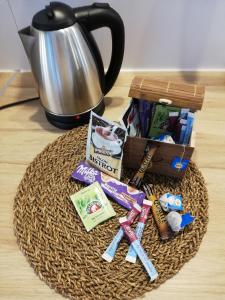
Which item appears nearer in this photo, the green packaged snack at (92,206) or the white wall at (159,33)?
the green packaged snack at (92,206)

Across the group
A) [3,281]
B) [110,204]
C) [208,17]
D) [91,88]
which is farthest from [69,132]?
[208,17]

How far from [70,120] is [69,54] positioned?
0.17 metres

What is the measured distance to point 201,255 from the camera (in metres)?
0.47

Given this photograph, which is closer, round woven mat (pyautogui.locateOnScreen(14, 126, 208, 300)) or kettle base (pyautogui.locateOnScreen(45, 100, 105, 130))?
round woven mat (pyautogui.locateOnScreen(14, 126, 208, 300))

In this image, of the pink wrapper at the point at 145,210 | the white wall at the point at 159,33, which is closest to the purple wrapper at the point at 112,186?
the pink wrapper at the point at 145,210

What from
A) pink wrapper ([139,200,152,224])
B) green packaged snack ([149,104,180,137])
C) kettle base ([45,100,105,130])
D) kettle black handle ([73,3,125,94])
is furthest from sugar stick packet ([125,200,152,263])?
kettle black handle ([73,3,125,94])

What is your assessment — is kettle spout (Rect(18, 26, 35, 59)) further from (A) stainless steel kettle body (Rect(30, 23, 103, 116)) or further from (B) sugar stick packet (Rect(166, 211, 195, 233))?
(B) sugar stick packet (Rect(166, 211, 195, 233))

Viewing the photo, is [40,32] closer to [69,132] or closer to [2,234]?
[69,132]

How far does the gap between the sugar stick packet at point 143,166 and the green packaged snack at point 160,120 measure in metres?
0.08

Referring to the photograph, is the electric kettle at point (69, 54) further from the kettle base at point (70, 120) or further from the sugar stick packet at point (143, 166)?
the sugar stick packet at point (143, 166)

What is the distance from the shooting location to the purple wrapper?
529 mm

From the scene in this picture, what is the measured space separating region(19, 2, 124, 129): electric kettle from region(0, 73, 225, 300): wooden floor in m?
0.10

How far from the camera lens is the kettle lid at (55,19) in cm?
51

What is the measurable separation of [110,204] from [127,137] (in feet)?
0.47
